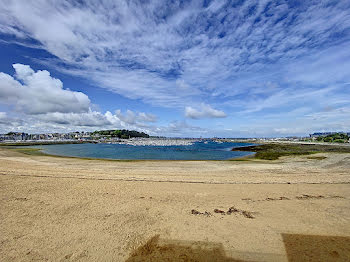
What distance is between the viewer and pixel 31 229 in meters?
6.35

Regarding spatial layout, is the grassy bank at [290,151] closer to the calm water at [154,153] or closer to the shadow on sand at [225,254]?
the calm water at [154,153]

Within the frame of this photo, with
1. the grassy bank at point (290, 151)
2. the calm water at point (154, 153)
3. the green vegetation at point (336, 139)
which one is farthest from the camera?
the green vegetation at point (336, 139)

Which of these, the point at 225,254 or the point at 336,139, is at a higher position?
the point at 336,139

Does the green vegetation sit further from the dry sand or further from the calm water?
the dry sand

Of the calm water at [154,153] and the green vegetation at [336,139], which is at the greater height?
the green vegetation at [336,139]

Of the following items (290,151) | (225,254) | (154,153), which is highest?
(290,151)

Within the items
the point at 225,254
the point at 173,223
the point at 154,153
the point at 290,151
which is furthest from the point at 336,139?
the point at 225,254

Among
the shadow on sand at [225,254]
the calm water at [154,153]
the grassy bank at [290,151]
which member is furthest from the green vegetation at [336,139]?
the shadow on sand at [225,254]

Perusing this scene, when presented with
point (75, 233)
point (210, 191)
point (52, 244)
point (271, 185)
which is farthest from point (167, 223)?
point (271, 185)

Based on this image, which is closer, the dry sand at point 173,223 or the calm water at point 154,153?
the dry sand at point 173,223

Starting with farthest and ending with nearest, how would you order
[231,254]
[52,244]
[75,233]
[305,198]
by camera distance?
[305,198]
[75,233]
[52,244]
[231,254]

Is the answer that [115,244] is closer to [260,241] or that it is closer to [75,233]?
[75,233]

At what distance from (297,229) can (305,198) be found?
12.8 feet

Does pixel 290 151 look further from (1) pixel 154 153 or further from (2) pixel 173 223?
(2) pixel 173 223
